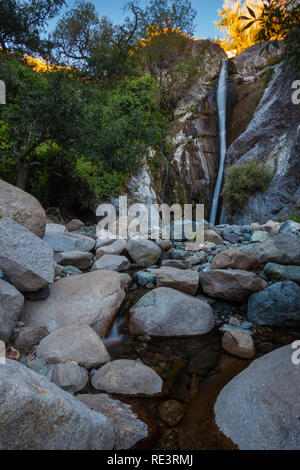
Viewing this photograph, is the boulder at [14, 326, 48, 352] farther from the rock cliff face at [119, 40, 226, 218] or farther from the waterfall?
the waterfall

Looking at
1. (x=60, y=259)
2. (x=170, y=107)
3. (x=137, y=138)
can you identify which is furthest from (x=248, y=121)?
(x=60, y=259)

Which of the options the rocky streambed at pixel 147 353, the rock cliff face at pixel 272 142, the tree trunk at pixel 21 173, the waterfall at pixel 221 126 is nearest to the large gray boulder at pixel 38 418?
the rocky streambed at pixel 147 353

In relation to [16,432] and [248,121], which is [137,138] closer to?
[248,121]

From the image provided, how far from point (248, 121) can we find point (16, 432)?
13.6 m

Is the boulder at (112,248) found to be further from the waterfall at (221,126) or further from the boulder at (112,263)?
the waterfall at (221,126)

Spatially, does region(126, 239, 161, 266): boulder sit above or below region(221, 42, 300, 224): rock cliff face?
below

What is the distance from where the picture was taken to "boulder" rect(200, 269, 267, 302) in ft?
12.2

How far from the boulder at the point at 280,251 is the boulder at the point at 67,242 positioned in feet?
11.5

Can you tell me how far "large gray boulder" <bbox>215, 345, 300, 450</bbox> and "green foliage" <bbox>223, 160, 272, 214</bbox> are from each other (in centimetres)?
826

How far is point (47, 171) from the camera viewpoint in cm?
854

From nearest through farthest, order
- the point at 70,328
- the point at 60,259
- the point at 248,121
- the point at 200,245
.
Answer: the point at 70,328 < the point at 60,259 < the point at 200,245 < the point at 248,121

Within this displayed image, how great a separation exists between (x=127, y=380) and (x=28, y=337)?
1.14m

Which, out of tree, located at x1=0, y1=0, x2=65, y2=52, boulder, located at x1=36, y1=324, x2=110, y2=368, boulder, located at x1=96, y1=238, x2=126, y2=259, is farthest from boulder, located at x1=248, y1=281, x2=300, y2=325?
tree, located at x1=0, y1=0, x2=65, y2=52

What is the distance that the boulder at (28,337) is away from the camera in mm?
2646
